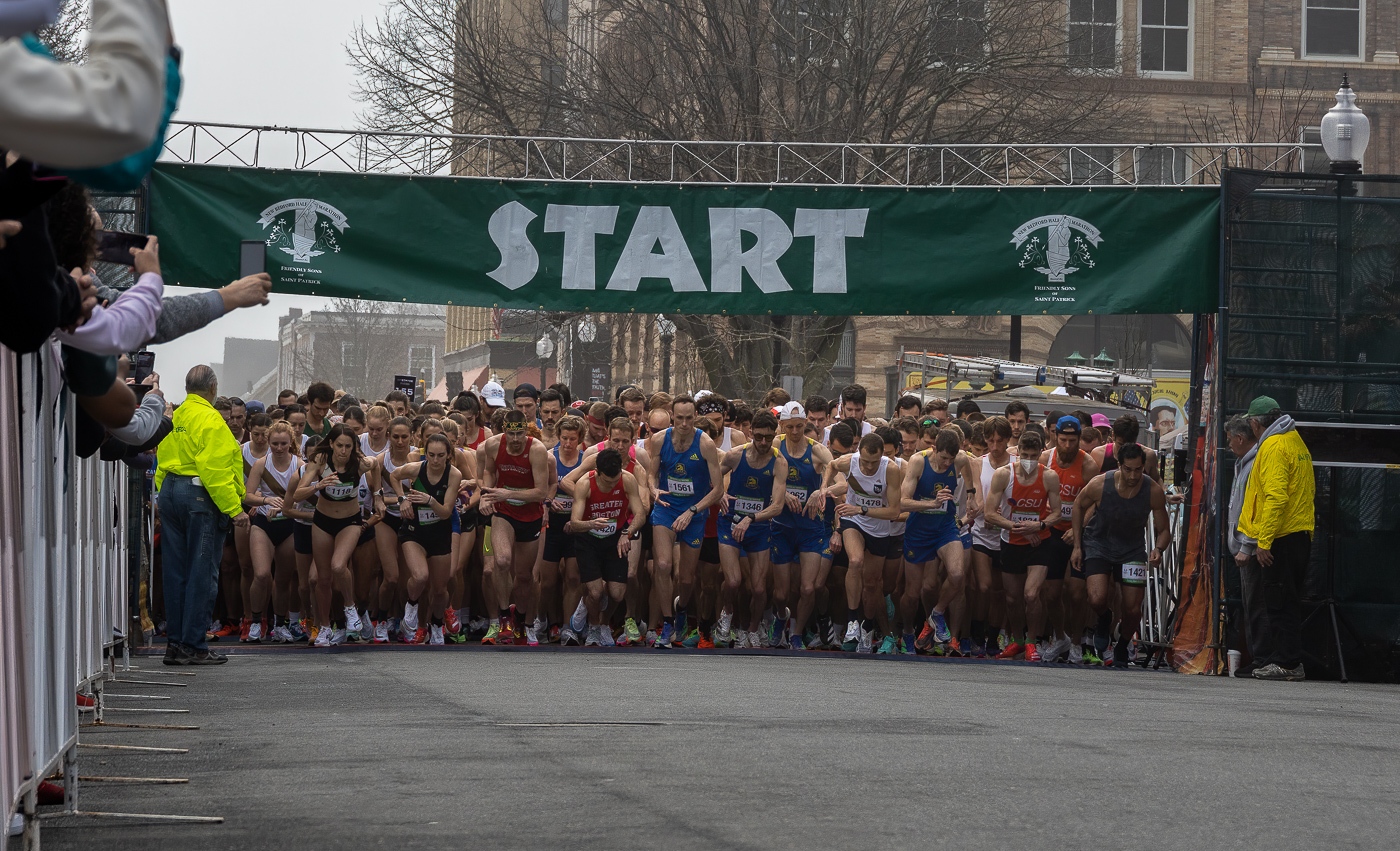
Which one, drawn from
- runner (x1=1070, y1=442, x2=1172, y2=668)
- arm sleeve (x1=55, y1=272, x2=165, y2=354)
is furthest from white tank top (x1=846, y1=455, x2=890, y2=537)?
arm sleeve (x1=55, y1=272, x2=165, y2=354)

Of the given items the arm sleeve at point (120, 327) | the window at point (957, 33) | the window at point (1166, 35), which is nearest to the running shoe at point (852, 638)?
the arm sleeve at point (120, 327)

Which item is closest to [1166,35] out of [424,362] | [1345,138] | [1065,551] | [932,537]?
[1345,138]

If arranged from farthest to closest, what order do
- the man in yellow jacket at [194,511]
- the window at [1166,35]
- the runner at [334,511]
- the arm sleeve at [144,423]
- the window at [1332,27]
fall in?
the window at [1332,27] < the window at [1166,35] < the runner at [334,511] < the man in yellow jacket at [194,511] < the arm sleeve at [144,423]

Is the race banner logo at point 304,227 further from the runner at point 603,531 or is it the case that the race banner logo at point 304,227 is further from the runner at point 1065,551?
the runner at point 1065,551

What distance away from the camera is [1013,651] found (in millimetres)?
15219

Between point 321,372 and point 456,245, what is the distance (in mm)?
116557

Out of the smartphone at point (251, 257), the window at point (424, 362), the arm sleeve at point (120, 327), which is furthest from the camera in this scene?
the window at point (424, 362)

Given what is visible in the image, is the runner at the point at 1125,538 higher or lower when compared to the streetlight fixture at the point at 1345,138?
lower

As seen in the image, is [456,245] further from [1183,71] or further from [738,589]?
[1183,71]

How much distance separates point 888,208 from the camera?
15570 millimetres

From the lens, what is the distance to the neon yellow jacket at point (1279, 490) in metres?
13.0

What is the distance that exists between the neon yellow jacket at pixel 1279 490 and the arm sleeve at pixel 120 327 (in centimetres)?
980

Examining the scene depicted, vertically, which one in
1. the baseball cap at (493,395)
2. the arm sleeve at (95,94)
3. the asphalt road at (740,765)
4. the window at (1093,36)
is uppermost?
the window at (1093,36)

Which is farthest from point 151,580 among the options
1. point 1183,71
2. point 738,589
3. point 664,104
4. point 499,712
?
point 1183,71
